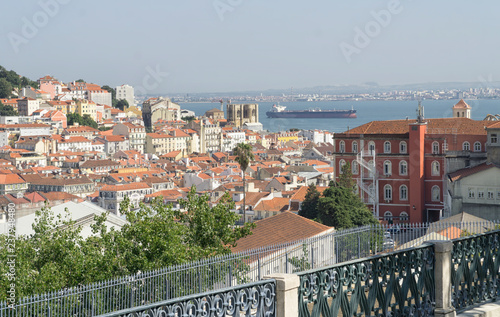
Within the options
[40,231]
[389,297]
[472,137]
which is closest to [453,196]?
[472,137]

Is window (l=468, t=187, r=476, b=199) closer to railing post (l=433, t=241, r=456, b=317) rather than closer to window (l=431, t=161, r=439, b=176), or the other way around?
window (l=431, t=161, r=439, b=176)

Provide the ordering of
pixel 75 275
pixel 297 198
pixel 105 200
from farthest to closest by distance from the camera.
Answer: pixel 105 200
pixel 297 198
pixel 75 275

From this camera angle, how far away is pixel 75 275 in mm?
10680

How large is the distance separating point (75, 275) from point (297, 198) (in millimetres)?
32615

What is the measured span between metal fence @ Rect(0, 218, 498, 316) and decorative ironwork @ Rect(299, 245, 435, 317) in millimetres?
1084

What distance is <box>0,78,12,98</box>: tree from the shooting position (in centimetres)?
10156

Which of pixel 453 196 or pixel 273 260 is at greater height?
pixel 273 260

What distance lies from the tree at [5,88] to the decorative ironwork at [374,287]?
334 feet

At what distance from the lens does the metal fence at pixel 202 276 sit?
641 cm

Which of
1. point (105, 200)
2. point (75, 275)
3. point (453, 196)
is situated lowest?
point (105, 200)

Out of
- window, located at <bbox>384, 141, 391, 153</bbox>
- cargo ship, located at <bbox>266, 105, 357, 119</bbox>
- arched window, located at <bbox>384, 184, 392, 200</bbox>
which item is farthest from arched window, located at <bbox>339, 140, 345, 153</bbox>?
cargo ship, located at <bbox>266, 105, 357, 119</bbox>

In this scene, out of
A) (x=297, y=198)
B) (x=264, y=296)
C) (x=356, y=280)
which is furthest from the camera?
(x=297, y=198)

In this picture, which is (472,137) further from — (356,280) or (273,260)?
(356,280)

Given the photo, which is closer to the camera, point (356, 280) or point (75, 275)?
point (356, 280)
